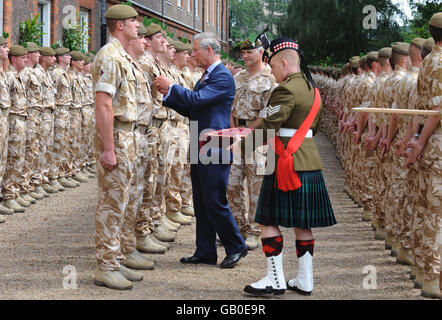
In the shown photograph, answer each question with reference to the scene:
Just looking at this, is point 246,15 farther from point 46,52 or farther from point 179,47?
point 179,47

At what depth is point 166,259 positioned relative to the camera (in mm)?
7582

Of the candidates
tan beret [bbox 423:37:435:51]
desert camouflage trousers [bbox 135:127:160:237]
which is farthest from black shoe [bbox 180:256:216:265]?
tan beret [bbox 423:37:435:51]

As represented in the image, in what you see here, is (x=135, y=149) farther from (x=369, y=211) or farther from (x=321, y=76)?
(x=321, y=76)

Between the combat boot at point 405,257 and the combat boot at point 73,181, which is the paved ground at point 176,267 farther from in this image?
the combat boot at point 73,181

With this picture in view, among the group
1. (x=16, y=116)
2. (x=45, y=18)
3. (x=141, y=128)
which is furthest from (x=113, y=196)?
(x=45, y=18)

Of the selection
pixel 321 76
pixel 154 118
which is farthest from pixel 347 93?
pixel 321 76

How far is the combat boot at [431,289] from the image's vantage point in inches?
236

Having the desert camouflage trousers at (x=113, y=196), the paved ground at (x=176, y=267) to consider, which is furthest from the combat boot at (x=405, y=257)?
the desert camouflage trousers at (x=113, y=196)

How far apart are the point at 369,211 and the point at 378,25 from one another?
2599cm

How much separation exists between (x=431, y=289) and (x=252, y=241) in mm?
2691

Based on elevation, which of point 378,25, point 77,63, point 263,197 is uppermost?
point 378,25

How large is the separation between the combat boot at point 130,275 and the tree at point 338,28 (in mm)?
29883

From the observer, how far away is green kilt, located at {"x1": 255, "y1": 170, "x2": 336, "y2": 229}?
5.80 metres

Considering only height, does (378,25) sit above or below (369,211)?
above
